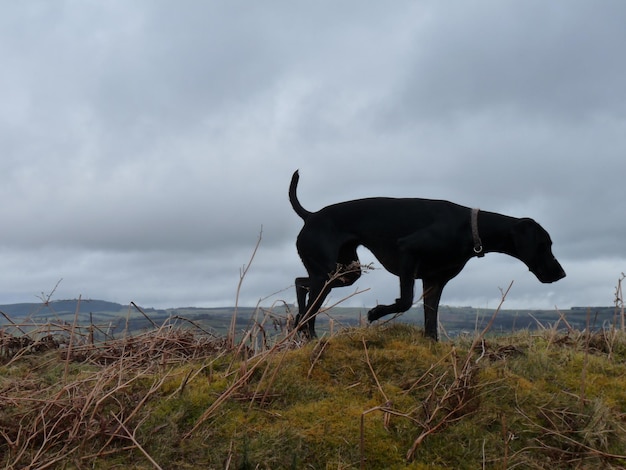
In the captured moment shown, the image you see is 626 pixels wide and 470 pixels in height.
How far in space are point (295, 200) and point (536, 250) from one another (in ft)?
9.22

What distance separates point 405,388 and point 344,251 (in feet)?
7.64

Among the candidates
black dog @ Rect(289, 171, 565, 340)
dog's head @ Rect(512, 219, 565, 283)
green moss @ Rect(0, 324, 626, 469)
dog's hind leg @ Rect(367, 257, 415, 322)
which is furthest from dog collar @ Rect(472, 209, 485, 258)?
green moss @ Rect(0, 324, 626, 469)

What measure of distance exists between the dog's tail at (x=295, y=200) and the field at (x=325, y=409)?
164 cm

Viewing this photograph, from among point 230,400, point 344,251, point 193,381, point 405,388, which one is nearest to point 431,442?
point 405,388

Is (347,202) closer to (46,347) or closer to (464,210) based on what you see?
(464,210)

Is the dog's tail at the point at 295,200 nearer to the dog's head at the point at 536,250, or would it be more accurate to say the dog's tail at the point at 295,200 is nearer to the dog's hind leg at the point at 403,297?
the dog's hind leg at the point at 403,297

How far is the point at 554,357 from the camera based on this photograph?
586 centimetres

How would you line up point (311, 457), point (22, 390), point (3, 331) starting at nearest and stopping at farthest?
point (311, 457) < point (22, 390) < point (3, 331)

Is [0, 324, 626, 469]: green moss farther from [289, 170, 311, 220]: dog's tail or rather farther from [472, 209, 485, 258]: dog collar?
[289, 170, 311, 220]: dog's tail

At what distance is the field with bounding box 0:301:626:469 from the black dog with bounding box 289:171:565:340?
78 cm

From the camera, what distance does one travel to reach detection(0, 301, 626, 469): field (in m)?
3.86

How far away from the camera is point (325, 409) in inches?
168

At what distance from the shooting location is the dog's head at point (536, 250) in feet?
20.8

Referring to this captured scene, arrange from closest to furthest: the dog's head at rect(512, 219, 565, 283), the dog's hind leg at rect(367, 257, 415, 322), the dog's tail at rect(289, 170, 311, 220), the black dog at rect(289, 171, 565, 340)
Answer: the dog's hind leg at rect(367, 257, 415, 322) → the black dog at rect(289, 171, 565, 340) → the dog's head at rect(512, 219, 565, 283) → the dog's tail at rect(289, 170, 311, 220)
